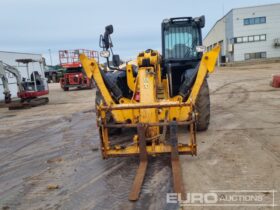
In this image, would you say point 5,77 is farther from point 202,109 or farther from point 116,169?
point 116,169

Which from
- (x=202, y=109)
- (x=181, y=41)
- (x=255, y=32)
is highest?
(x=255, y=32)

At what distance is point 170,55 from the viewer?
8.40 metres

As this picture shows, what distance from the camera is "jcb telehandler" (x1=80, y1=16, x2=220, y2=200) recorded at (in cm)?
512

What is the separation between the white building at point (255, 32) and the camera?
40500 mm

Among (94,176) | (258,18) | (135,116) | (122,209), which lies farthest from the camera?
(258,18)

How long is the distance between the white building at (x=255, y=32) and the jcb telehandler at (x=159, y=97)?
Result: 35.5 meters

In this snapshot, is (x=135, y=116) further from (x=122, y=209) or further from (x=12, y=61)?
(x=12, y=61)

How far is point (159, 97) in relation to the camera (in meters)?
7.04

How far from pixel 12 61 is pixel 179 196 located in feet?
72.8

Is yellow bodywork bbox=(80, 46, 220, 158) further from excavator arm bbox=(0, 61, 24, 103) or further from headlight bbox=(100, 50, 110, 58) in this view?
excavator arm bbox=(0, 61, 24, 103)

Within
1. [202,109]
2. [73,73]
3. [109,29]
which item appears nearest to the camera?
[109,29]

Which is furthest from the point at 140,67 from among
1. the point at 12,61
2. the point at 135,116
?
the point at 12,61

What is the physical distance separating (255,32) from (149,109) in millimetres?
39344

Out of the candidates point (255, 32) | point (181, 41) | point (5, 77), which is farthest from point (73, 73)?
point (255, 32)
